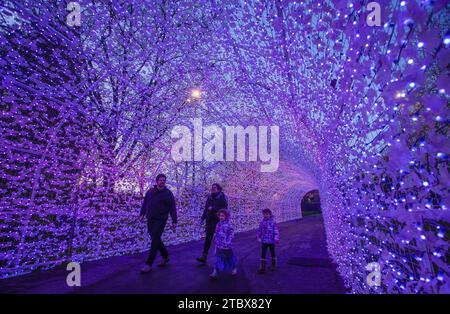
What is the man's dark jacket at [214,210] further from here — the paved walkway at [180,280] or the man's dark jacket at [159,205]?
the man's dark jacket at [159,205]

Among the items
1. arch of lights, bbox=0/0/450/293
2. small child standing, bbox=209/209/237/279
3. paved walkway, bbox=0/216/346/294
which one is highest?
arch of lights, bbox=0/0/450/293

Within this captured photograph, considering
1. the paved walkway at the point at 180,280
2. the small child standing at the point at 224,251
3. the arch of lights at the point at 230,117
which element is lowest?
the paved walkway at the point at 180,280

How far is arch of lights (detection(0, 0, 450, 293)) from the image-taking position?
1.68 meters

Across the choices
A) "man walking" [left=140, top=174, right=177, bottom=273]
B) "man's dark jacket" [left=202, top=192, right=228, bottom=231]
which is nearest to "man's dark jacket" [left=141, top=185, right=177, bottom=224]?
"man walking" [left=140, top=174, right=177, bottom=273]

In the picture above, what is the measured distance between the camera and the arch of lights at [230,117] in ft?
5.51

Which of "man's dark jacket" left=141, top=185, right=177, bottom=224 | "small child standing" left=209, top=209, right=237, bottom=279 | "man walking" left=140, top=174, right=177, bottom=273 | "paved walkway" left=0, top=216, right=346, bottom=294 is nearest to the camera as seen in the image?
"paved walkway" left=0, top=216, right=346, bottom=294

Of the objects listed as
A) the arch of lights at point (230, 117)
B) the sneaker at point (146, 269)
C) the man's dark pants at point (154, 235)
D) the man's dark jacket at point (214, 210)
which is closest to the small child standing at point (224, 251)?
the man's dark jacket at point (214, 210)

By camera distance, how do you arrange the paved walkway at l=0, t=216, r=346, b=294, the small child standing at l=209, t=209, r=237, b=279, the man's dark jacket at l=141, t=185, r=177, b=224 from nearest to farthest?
1. the paved walkway at l=0, t=216, r=346, b=294
2. the small child standing at l=209, t=209, r=237, b=279
3. the man's dark jacket at l=141, t=185, r=177, b=224

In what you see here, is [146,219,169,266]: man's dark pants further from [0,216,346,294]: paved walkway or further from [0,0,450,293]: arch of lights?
[0,0,450,293]: arch of lights

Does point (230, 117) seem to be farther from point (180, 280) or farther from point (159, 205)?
point (180, 280)

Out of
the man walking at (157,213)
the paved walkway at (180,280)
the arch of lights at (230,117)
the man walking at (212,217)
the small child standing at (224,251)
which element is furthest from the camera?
the man walking at (212,217)

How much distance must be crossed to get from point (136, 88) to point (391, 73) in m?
6.93

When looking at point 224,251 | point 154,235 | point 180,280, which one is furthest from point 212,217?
point 180,280

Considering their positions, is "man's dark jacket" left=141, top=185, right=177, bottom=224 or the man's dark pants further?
"man's dark jacket" left=141, top=185, right=177, bottom=224
